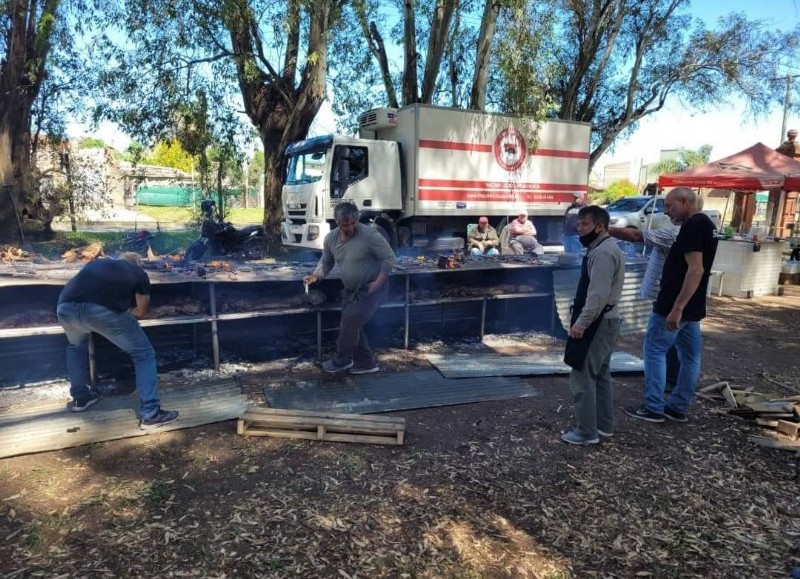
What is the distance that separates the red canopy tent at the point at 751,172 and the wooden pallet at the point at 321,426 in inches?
458

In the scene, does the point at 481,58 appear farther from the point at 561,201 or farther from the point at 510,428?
the point at 510,428

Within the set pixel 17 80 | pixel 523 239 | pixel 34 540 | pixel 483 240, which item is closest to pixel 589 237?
pixel 34 540

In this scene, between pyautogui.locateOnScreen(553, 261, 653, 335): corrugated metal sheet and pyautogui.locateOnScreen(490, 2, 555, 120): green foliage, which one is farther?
pyautogui.locateOnScreen(490, 2, 555, 120): green foliage

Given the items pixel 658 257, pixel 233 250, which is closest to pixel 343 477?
pixel 658 257

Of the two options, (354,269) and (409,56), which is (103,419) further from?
(409,56)

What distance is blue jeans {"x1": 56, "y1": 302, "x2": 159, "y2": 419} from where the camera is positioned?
13.1 feet

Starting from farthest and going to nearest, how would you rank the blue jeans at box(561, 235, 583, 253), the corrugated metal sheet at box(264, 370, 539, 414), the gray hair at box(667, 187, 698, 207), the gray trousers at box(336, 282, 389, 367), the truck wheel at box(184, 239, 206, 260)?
the truck wheel at box(184, 239, 206, 260), the blue jeans at box(561, 235, 583, 253), the gray trousers at box(336, 282, 389, 367), the corrugated metal sheet at box(264, 370, 539, 414), the gray hair at box(667, 187, 698, 207)

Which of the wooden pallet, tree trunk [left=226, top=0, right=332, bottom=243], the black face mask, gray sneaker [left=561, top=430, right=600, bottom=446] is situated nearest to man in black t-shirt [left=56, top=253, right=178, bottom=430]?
the wooden pallet

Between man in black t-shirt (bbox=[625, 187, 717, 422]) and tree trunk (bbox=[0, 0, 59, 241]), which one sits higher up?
tree trunk (bbox=[0, 0, 59, 241])

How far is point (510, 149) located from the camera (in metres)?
13.3

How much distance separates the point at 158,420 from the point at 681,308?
4.03 metres

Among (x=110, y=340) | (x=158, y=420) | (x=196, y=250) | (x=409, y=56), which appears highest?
(x=409, y=56)

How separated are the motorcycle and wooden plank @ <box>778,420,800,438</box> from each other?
9853 mm

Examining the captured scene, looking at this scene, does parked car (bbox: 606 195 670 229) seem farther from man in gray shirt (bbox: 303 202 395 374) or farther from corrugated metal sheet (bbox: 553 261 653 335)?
man in gray shirt (bbox: 303 202 395 374)
